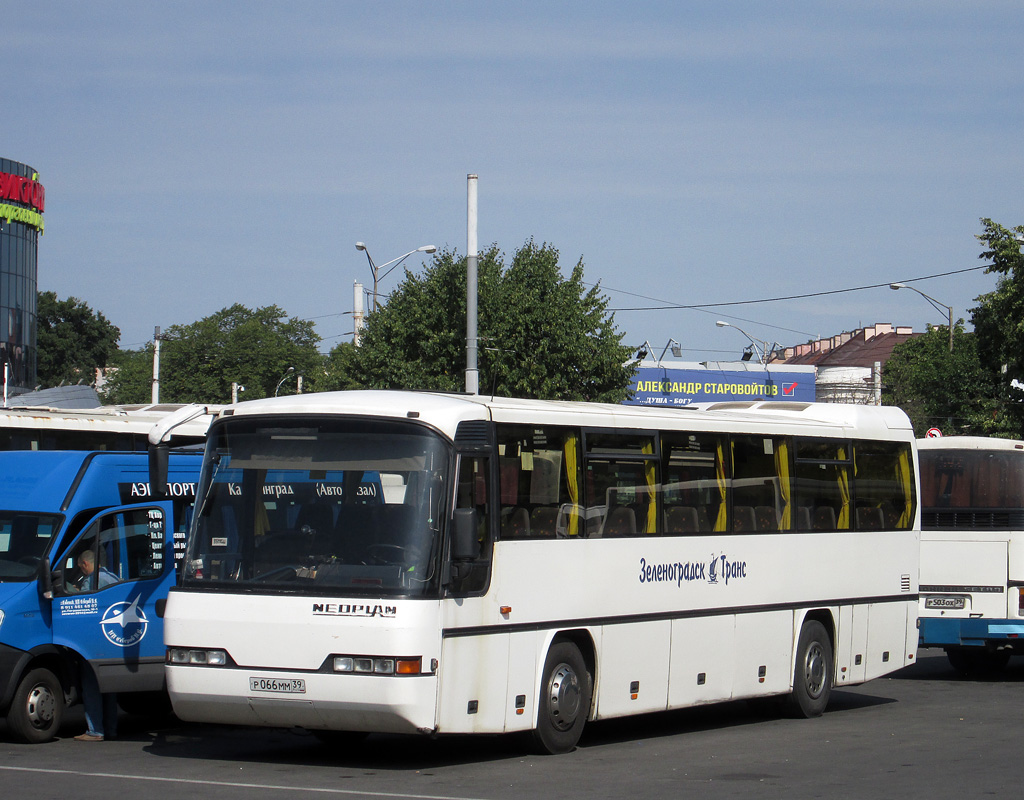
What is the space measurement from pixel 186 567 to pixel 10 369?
62.0 meters

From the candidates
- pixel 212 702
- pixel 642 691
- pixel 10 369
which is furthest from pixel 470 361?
pixel 10 369

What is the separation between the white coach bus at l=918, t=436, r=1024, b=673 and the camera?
16.7m

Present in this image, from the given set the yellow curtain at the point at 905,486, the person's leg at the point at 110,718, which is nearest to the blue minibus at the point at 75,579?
the person's leg at the point at 110,718

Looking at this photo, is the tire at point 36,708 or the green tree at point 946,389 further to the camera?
the green tree at point 946,389

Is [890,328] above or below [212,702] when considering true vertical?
above

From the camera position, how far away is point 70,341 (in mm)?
104312

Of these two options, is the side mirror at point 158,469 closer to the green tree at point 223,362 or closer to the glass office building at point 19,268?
the glass office building at point 19,268

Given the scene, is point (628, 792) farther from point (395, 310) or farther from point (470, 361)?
point (395, 310)

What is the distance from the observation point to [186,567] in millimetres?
9922

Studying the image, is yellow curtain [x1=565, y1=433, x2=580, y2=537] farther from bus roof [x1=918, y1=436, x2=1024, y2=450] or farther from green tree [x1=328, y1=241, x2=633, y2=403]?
green tree [x1=328, y1=241, x2=633, y2=403]

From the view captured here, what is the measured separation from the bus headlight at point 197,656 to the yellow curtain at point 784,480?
19.7 feet

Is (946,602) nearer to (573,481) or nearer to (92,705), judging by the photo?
(573,481)

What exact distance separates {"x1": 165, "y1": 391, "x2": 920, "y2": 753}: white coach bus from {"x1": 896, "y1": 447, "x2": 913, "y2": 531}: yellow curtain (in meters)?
2.73

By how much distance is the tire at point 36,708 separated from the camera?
10.9 meters
